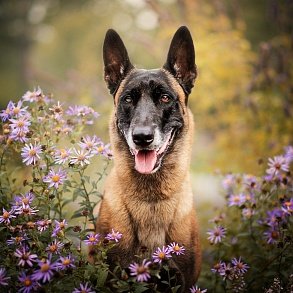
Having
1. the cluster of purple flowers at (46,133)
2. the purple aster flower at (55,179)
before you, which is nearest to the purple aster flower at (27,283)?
the purple aster flower at (55,179)

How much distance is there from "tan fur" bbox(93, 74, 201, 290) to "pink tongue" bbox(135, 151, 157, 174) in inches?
7.1

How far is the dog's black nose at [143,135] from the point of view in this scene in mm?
2991

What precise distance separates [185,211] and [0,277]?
5.35 ft

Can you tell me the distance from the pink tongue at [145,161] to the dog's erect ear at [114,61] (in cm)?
91

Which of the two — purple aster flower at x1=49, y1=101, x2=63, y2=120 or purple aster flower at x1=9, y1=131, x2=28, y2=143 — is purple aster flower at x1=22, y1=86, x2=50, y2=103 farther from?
purple aster flower at x1=9, y1=131, x2=28, y2=143

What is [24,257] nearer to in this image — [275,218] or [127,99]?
[127,99]

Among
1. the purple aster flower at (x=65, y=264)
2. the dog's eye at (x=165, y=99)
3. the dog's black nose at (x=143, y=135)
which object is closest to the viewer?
the purple aster flower at (x=65, y=264)

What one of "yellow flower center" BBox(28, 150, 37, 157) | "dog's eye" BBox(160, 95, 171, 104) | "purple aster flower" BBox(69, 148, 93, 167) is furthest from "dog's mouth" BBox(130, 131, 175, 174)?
"yellow flower center" BBox(28, 150, 37, 157)

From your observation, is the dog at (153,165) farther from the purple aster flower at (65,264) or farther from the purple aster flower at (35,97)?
the purple aster flower at (65,264)

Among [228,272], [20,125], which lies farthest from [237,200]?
[20,125]

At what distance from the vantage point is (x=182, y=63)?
3.67m

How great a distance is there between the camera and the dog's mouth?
10.3ft

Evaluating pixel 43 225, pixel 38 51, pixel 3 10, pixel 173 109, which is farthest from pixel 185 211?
pixel 38 51

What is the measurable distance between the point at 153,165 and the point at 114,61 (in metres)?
1.18
